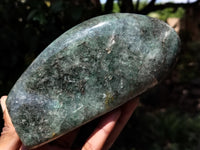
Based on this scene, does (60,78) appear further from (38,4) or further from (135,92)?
(38,4)

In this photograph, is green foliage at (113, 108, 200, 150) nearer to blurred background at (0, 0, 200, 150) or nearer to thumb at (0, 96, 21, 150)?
blurred background at (0, 0, 200, 150)

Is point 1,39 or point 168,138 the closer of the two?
point 1,39

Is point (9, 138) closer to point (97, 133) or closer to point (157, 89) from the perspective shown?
point (97, 133)

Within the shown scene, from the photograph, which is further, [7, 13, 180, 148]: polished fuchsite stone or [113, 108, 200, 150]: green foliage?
[113, 108, 200, 150]: green foliage

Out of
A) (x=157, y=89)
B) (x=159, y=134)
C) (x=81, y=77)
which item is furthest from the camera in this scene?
(x=157, y=89)

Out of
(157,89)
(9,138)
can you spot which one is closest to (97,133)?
(9,138)

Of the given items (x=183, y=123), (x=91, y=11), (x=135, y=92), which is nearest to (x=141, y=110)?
(x=183, y=123)

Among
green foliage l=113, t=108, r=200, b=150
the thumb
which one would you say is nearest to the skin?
the thumb
